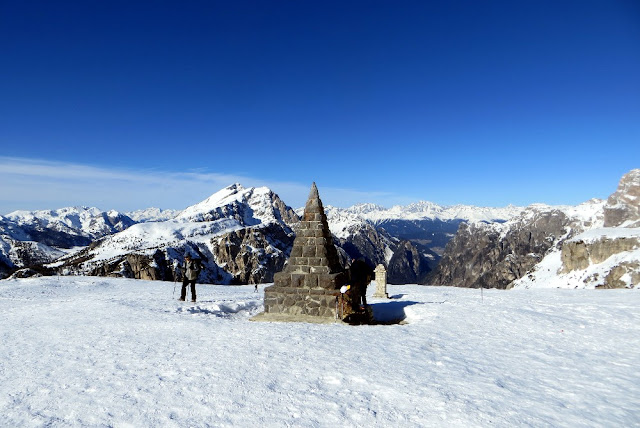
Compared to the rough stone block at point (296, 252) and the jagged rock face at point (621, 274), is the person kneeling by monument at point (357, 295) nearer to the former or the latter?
the rough stone block at point (296, 252)

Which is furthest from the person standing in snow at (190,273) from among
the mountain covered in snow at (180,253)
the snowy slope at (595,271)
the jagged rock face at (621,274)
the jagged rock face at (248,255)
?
the jagged rock face at (248,255)

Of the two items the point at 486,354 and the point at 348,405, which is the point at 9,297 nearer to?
the point at 348,405

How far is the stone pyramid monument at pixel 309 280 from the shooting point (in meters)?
13.9

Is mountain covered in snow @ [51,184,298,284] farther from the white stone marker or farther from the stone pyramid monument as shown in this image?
the stone pyramid monument

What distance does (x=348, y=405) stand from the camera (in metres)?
6.00

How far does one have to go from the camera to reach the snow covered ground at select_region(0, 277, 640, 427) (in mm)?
Result: 5664

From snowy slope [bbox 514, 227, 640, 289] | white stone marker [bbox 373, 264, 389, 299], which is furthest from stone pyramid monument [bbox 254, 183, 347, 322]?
snowy slope [bbox 514, 227, 640, 289]

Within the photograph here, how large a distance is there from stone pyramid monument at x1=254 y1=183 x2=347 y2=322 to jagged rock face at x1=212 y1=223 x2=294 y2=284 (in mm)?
146988

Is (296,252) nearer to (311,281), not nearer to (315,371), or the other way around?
(311,281)

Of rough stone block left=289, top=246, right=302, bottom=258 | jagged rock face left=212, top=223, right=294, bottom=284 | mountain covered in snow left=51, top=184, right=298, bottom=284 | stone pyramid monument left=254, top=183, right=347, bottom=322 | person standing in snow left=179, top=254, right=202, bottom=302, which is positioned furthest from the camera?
jagged rock face left=212, top=223, right=294, bottom=284

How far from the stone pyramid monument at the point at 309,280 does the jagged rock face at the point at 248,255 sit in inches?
5787

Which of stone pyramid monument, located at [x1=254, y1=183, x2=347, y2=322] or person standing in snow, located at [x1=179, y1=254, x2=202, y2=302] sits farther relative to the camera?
person standing in snow, located at [x1=179, y1=254, x2=202, y2=302]

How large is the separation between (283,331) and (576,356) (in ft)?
24.8

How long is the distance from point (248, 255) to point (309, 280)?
165m
